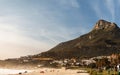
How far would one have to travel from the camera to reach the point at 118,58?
126688mm

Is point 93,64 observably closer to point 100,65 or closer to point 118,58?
point 100,65

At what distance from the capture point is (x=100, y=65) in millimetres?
143750

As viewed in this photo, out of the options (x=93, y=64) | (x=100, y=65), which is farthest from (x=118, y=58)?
Result: (x=93, y=64)

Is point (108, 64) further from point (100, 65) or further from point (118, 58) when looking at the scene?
point (118, 58)

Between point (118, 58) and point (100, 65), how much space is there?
18.1 m

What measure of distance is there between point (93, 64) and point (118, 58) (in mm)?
69163

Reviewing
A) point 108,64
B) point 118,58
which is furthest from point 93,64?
point 118,58

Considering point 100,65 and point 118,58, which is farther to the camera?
point 100,65

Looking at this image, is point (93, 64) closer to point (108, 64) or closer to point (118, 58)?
point (108, 64)

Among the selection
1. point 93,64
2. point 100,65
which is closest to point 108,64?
point 100,65

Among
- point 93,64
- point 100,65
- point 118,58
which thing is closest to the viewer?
point 118,58

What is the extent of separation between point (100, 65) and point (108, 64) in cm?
1002

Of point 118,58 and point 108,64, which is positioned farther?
point 108,64

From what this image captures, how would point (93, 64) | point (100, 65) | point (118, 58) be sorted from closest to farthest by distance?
1. point (118, 58)
2. point (100, 65)
3. point (93, 64)
